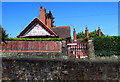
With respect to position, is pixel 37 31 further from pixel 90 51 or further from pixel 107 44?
pixel 90 51

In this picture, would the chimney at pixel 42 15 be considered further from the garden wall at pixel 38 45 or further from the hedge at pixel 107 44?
the hedge at pixel 107 44

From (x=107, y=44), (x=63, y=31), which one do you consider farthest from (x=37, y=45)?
(x=63, y=31)

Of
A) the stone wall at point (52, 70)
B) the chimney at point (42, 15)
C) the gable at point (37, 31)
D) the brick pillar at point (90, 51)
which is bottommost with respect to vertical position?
the stone wall at point (52, 70)

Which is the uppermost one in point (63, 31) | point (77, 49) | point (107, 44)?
point (63, 31)

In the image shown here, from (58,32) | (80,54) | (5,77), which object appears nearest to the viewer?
(5,77)

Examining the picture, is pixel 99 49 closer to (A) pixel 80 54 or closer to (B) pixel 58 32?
(A) pixel 80 54

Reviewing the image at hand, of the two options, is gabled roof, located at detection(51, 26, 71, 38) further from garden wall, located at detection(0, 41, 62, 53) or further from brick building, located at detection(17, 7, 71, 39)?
garden wall, located at detection(0, 41, 62, 53)

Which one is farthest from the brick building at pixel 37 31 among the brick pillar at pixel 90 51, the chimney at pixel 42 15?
the brick pillar at pixel 90 51

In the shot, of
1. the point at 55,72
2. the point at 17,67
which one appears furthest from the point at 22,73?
the point at 55,72

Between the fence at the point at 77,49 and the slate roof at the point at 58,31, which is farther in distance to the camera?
the slate roof at the point at 58,31

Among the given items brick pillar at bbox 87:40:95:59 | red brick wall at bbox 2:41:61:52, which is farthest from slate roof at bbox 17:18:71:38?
brick pillar at bbox 87:40:95:59

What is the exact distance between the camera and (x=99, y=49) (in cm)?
1316

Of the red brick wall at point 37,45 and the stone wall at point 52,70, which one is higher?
the red brick wall at point 37,45

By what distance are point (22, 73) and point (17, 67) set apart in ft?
1.16
